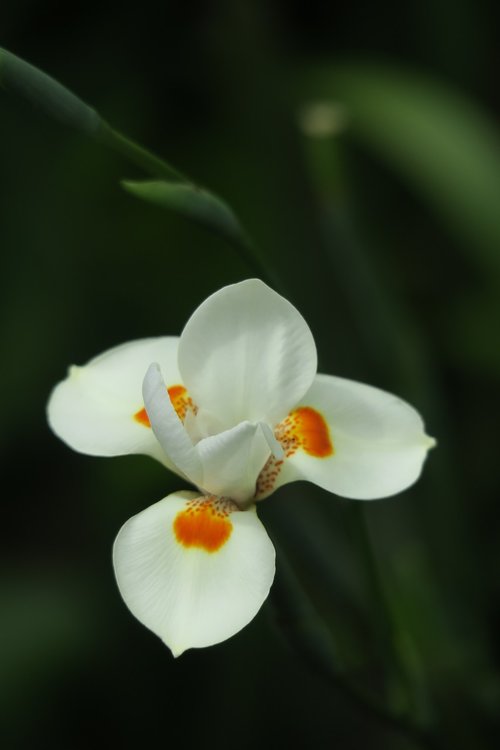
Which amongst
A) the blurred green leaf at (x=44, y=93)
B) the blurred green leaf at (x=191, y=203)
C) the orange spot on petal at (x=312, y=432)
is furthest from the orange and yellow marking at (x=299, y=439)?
the blurred green leaf at (x=44, y=93)

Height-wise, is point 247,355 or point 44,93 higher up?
point 44,93

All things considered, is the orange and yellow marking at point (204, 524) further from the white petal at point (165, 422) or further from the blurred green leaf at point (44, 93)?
the blurred green leaf at point (44, 93)

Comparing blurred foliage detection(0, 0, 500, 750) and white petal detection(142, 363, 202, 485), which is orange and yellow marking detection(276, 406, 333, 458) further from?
blurred foliage detection(0, 0, 500, 750)

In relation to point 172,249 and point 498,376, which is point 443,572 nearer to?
point 498,376

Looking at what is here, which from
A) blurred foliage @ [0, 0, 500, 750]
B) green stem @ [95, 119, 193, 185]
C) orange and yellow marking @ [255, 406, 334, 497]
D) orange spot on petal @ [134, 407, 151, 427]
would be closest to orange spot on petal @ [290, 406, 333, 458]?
orange and yellow marking @ [255, 406, 334, 497]

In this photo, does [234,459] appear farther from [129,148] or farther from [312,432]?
[129,148]

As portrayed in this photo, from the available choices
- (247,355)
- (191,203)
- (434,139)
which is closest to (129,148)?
(191,203)
